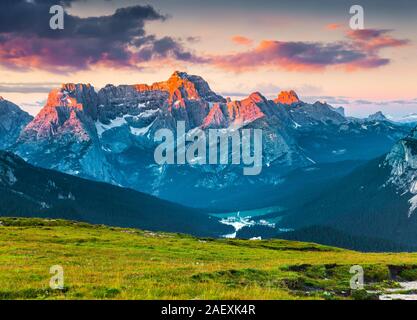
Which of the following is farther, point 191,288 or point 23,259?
point 23,259

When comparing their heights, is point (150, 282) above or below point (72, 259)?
above

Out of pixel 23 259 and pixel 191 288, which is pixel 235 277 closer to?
pixel 191 288

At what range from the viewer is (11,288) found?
100 ft

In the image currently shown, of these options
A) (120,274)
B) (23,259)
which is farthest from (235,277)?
(23,259)

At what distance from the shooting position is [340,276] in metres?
48.5

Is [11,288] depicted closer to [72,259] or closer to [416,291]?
[72,259]

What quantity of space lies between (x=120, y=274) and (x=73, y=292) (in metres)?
8.94
